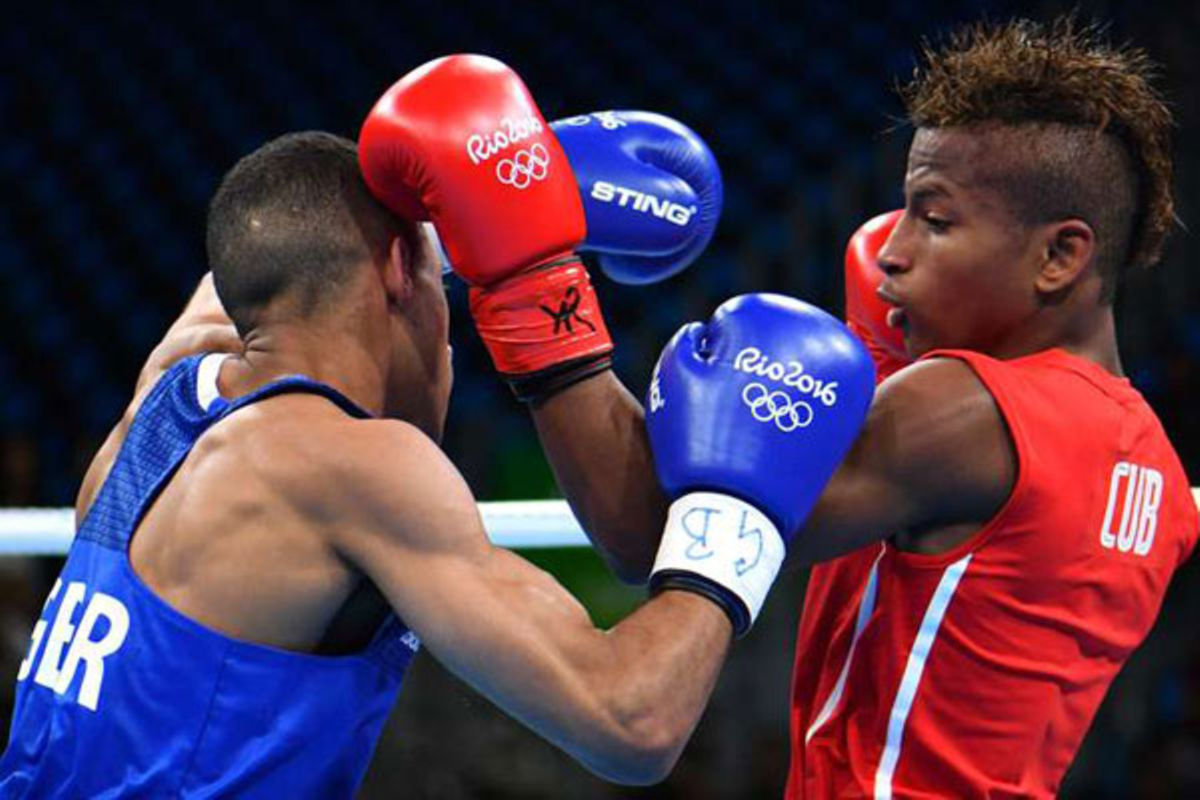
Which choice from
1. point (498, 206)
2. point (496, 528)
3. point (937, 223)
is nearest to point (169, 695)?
point (498, 206)

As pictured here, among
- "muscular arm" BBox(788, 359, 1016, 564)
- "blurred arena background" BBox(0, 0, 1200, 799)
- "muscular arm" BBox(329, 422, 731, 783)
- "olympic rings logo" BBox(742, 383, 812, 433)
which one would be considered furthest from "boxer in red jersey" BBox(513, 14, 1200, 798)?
"blurred arena background" BBox(0, 0, 1200, 799)

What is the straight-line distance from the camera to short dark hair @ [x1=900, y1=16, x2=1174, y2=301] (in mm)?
2012

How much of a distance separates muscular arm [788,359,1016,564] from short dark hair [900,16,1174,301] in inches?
10.0

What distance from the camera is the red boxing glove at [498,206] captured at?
1.90 m

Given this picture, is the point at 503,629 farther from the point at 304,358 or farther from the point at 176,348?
the point at 176,348

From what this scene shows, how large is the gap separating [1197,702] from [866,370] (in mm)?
3569

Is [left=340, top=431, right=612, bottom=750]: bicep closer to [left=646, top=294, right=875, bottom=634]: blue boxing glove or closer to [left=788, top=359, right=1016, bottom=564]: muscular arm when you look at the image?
[left=646, top=294, right=875, bottom=634]: blue boxing glove

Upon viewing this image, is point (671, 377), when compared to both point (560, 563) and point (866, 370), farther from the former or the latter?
point (560, 563)

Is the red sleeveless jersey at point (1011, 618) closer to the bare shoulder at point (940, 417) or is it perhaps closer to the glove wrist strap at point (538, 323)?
the bare shoulder at point (940, 417)

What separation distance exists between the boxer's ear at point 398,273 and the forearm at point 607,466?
0.21m

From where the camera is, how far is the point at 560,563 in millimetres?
4988

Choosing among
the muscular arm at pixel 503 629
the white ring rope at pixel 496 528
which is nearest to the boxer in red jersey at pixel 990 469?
the muscular arm at pixel 503 629

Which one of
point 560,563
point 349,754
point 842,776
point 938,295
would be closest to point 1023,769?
point 842,776

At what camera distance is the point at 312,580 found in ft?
5.81
